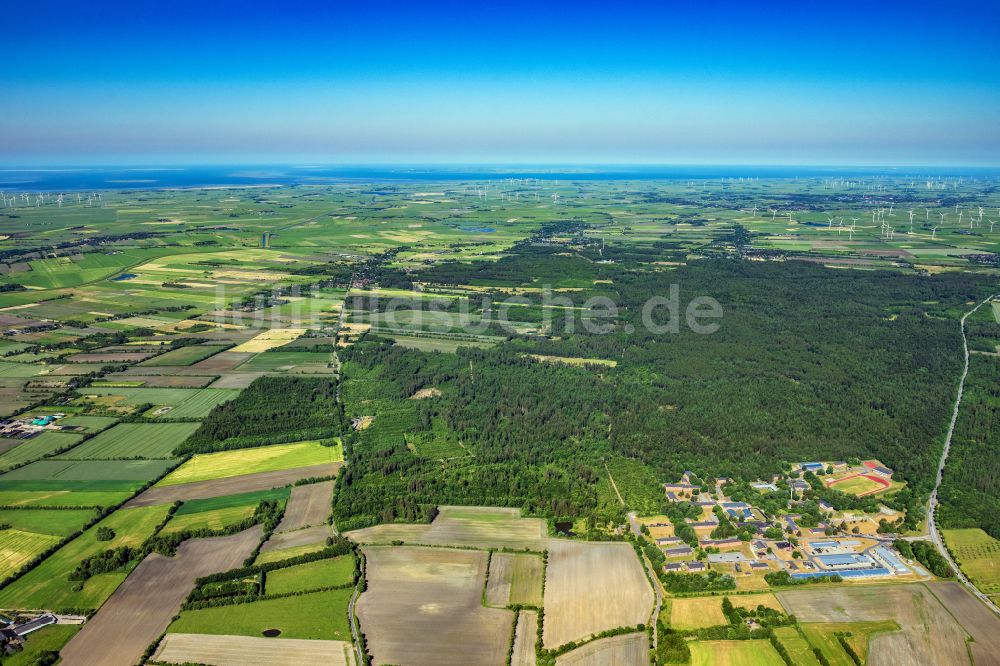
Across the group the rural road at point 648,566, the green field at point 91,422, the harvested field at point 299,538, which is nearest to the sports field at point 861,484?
the rural road at point 648,566

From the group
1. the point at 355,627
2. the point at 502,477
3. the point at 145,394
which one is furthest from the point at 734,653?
the point at 145,394


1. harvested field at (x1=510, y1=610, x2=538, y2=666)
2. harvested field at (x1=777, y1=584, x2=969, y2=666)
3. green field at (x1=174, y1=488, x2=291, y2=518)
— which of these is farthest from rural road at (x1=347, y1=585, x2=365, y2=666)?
harvested field at (x1=777, y1=584, x2=969, y2=666)

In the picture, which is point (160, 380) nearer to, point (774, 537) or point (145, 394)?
point (145, 394)

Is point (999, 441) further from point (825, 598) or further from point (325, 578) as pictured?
point (325, 578)

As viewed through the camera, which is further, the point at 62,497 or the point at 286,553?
the point at 62,497

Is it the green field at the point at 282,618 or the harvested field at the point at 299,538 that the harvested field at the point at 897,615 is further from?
the harvested field at the point at 299,538
